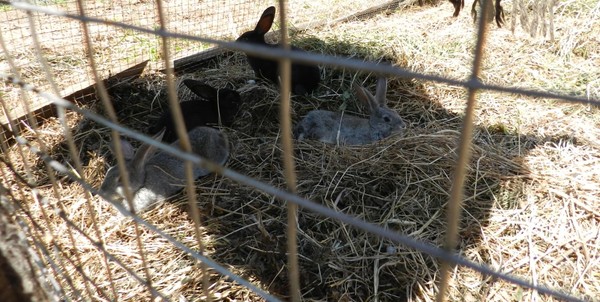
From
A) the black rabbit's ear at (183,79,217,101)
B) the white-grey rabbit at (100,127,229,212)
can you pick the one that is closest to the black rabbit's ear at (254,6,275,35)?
the black rabbit's ear at (183,79,217,101)

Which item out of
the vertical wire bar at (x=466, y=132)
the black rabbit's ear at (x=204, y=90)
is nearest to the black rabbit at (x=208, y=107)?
the black rabbit's ear at (x=204, y=90)

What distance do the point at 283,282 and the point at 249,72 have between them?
3.11 m

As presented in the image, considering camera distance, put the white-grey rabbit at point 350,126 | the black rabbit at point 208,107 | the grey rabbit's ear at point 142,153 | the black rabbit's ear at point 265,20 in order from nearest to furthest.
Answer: the grey rabbit's ear at point 142,153 < the white-grey rabbit at point 350,126 < the black rabbit at point 208,107 < the black rabbit's ear at point 265,20

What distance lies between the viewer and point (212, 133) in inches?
138

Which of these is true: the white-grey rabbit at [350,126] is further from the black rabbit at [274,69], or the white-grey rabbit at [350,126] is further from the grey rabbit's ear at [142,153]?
the grey rabbit's ear at [142,153]

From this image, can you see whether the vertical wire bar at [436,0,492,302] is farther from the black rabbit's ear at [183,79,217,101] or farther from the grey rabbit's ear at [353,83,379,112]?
the black rabbit's ear at [183,79,217,101]

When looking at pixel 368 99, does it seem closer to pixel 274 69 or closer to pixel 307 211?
pixel 274 69

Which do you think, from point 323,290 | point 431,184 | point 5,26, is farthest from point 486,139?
point 5,26

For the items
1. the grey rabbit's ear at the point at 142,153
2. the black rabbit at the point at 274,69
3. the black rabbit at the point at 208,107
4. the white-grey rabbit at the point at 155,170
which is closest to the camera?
the grey rabbit's ear at the point at 142,153

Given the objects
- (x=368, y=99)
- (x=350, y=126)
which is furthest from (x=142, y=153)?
(x=368, y=99)

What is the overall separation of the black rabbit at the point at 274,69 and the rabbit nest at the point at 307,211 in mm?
460

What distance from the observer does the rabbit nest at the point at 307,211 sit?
2352 mm

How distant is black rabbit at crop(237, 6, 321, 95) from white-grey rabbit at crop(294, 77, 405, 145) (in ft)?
2.28

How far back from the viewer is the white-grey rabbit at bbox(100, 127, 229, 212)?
293 cm
